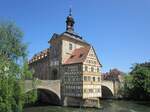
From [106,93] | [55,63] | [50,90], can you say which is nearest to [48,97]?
[50,90]

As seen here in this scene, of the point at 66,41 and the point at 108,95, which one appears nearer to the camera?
the point at 66,41

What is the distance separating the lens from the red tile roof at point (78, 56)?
35747 millimetres

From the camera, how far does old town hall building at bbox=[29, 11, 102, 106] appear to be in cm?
3469

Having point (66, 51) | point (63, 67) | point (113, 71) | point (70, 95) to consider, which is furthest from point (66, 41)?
point (113, 71)

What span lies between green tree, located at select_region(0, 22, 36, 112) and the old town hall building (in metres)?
15.5

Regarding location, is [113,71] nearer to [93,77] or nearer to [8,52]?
[93,77]

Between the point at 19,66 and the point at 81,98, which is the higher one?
the point at 19,66

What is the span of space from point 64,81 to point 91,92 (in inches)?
191

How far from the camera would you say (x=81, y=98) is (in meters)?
34.5

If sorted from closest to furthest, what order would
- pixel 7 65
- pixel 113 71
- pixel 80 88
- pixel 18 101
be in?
pixel 7 65 < pixel 18 101 < pixel 80 88 < pixel 113 71

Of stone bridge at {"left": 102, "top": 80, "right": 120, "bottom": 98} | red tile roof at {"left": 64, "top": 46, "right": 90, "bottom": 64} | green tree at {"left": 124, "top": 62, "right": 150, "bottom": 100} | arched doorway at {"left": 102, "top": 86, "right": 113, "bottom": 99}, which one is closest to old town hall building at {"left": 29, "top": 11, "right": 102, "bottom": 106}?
red tile roof at {"left": 64, "top": 46, "right": 90, "bottom": 64}

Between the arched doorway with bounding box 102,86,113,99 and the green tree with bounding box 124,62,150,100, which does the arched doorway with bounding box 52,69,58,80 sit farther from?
the green tree with bounding box 124,62,150,100

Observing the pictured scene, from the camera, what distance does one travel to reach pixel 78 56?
37219 mm

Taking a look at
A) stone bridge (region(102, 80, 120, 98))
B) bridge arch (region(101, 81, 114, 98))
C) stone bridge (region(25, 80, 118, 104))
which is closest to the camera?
stone bridge (region(25, 80, 118, 104))
